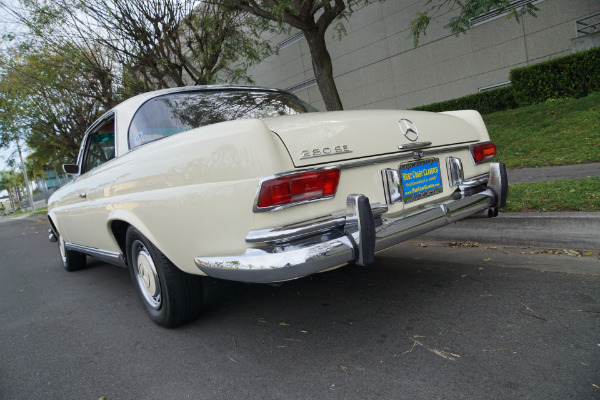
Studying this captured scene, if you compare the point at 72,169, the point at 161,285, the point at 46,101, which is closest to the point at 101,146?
the point at 72,169

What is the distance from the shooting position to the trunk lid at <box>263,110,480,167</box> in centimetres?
209

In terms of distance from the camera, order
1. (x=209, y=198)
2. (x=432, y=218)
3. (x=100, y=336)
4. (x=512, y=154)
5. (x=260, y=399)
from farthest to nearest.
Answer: (x=512, y=154) < (x=100, y=336) < (x=432, y=218) < (x=209, y=198) < (x=260, y=399)

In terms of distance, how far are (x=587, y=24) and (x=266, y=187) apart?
39.6 feet

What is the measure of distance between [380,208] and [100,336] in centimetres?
230

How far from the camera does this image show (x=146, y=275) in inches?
116

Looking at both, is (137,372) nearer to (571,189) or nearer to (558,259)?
(558,259)

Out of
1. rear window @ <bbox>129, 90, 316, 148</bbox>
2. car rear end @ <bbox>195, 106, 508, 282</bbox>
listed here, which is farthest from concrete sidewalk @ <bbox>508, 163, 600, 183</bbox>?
rear window @ <bbox>129, 90, 316, 148</bbox>

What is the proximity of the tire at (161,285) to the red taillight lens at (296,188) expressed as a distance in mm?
1040

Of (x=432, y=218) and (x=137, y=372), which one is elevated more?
(x=432, y=218)

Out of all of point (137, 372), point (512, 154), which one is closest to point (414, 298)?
point (137, 372)

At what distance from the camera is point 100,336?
2992mm

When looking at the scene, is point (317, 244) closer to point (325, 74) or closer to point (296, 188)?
point (296, 188)

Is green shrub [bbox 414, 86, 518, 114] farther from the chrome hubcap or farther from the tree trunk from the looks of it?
the chrome hubcap

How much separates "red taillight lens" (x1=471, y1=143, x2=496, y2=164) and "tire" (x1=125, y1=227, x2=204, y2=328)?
85.2 inches
